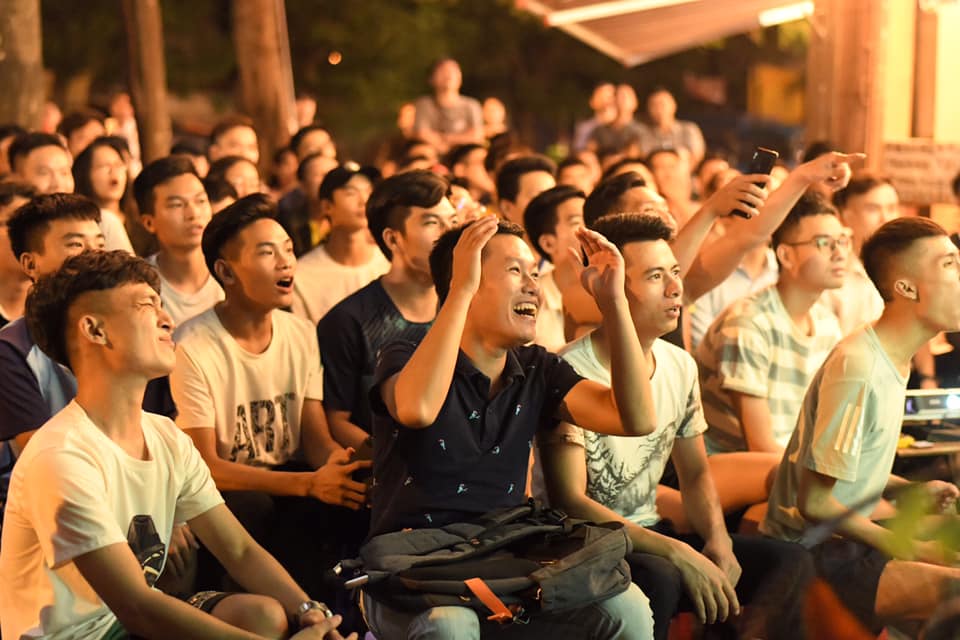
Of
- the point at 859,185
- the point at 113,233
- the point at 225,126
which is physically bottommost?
the point at 859,185

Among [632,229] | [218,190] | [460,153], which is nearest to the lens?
[632,229]

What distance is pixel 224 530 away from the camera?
4.15m

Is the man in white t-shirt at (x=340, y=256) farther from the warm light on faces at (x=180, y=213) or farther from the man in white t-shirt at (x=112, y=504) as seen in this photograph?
the man in white t-shirt at (x=112, y=504)

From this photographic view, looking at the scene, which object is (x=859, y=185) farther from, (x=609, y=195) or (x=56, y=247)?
(x=56, y=247)

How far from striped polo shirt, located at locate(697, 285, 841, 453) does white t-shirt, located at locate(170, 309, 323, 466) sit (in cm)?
159

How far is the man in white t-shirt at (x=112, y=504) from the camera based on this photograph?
3686 mm

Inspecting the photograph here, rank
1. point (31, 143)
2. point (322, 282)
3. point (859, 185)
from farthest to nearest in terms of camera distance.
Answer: point (859, 185) → point (31, 143) → point (322, 282)

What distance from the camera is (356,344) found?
576cm

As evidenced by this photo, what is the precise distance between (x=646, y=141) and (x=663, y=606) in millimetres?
9565

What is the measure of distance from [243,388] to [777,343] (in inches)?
83.5

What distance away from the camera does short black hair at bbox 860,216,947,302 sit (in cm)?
500

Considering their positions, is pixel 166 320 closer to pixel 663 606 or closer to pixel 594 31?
pixel 663 606

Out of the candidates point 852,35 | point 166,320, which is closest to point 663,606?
point 166,320

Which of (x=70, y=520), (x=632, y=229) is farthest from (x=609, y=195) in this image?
(x=70, y=520)
